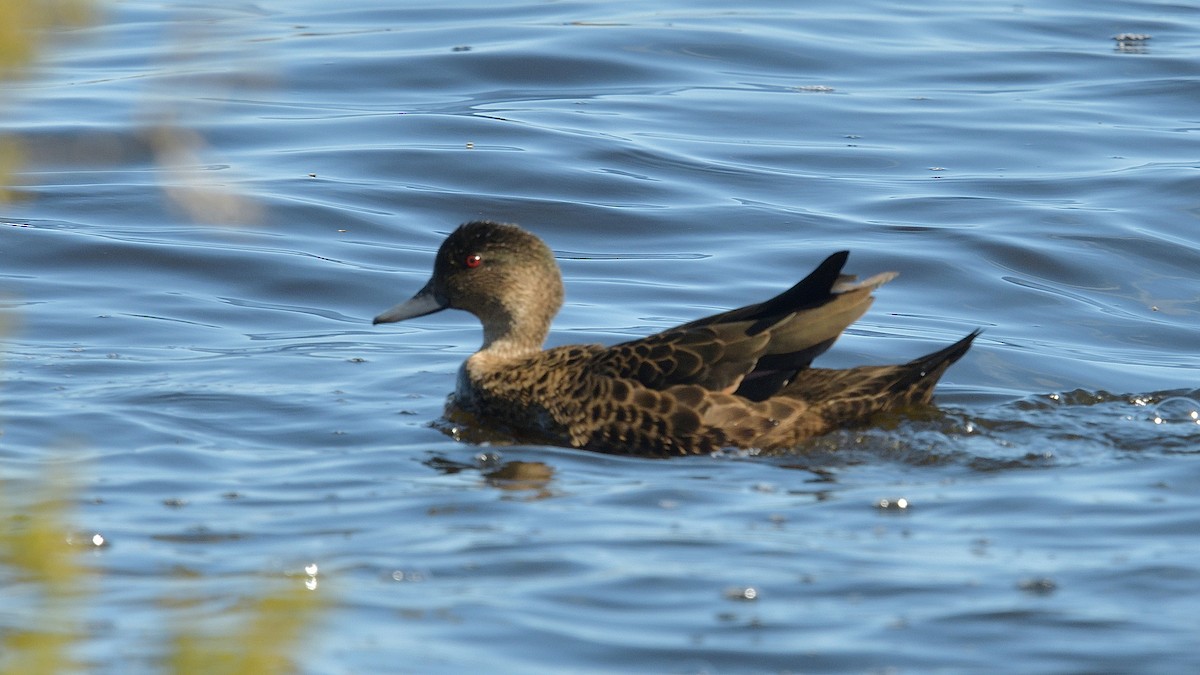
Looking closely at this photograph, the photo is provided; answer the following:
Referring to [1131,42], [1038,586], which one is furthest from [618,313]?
[1131,42]

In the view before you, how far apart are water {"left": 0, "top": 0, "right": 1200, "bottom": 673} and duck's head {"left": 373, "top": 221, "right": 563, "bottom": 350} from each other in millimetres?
501

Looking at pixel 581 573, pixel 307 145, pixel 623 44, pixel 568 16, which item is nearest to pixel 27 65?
pixel 581 573

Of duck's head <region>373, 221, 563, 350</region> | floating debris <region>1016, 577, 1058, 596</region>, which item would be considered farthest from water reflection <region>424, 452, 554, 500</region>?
floating debris <region>1016, 577, 1058, 596</region>

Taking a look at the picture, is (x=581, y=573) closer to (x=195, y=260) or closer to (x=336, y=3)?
(x=195, y=260)

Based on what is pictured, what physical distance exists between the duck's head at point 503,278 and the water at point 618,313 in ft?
1.64

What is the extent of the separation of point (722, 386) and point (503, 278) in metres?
1.39

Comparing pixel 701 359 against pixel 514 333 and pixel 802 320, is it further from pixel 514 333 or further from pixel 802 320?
pixel 514 333

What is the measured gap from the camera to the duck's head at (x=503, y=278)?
8359mm

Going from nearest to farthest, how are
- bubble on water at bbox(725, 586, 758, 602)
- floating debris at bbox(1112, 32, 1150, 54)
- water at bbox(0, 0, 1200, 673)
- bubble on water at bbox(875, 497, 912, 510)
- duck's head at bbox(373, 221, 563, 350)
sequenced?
water at bbox(0, 0, 1200, 673) → bubble on water at bbox(725, 586, 758, 602) → bubble on water at bbox(875, 497, 912, 510) → duck's head at bbox(373, 221, 563, 350) → floating debris at bbox(1112, 32, 1150, 54)

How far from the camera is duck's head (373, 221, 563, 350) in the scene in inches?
329

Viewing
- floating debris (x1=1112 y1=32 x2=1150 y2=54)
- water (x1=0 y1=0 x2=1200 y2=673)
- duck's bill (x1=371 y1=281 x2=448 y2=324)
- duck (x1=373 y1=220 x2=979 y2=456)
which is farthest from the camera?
floating debris (x1=1112 y1=32 x2=1150 y2=54)

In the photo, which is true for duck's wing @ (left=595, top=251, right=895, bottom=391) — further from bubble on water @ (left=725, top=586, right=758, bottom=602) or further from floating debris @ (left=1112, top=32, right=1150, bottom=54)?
floating debris @ (left=1112, top=32, right=1150, bottom=54)

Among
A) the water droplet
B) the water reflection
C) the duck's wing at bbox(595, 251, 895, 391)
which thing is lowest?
the water reflection

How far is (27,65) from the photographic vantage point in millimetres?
2719
